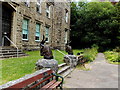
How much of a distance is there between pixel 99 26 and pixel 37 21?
13.0 meters

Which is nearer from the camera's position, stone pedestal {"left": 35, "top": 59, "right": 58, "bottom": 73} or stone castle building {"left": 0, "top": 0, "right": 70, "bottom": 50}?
stone pedestal {"left": 35, "top": 59, "right": 58, "bottom": 73}

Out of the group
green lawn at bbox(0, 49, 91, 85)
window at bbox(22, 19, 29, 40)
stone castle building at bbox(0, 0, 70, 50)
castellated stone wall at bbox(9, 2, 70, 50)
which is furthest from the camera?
window at bbox(22, 19, 29, 40)

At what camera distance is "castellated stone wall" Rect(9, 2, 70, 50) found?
10.8m

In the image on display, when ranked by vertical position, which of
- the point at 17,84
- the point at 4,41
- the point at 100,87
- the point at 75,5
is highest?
the point at 75,5

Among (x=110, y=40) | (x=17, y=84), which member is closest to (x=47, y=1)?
(x=110, y=40)

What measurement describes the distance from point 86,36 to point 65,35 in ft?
14.2

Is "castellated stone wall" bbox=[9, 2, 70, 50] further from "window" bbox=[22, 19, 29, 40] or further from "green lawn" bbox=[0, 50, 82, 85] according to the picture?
"green lawn" bbox=[0, 50, 82, 85]

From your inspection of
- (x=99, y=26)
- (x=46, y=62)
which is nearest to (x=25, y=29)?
(x=46, y=62)

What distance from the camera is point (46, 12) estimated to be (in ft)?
54.1

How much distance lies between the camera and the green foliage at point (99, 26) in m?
22.3

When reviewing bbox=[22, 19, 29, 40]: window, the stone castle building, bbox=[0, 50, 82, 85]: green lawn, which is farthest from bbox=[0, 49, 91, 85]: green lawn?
bbox=[22, 19, 29, 40]: window

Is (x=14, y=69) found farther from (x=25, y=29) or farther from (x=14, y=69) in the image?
(x=25, y=29)

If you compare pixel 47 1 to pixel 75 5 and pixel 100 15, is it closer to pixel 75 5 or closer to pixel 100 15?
pixel 100 15

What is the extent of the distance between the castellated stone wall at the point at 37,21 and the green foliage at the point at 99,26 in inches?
160
